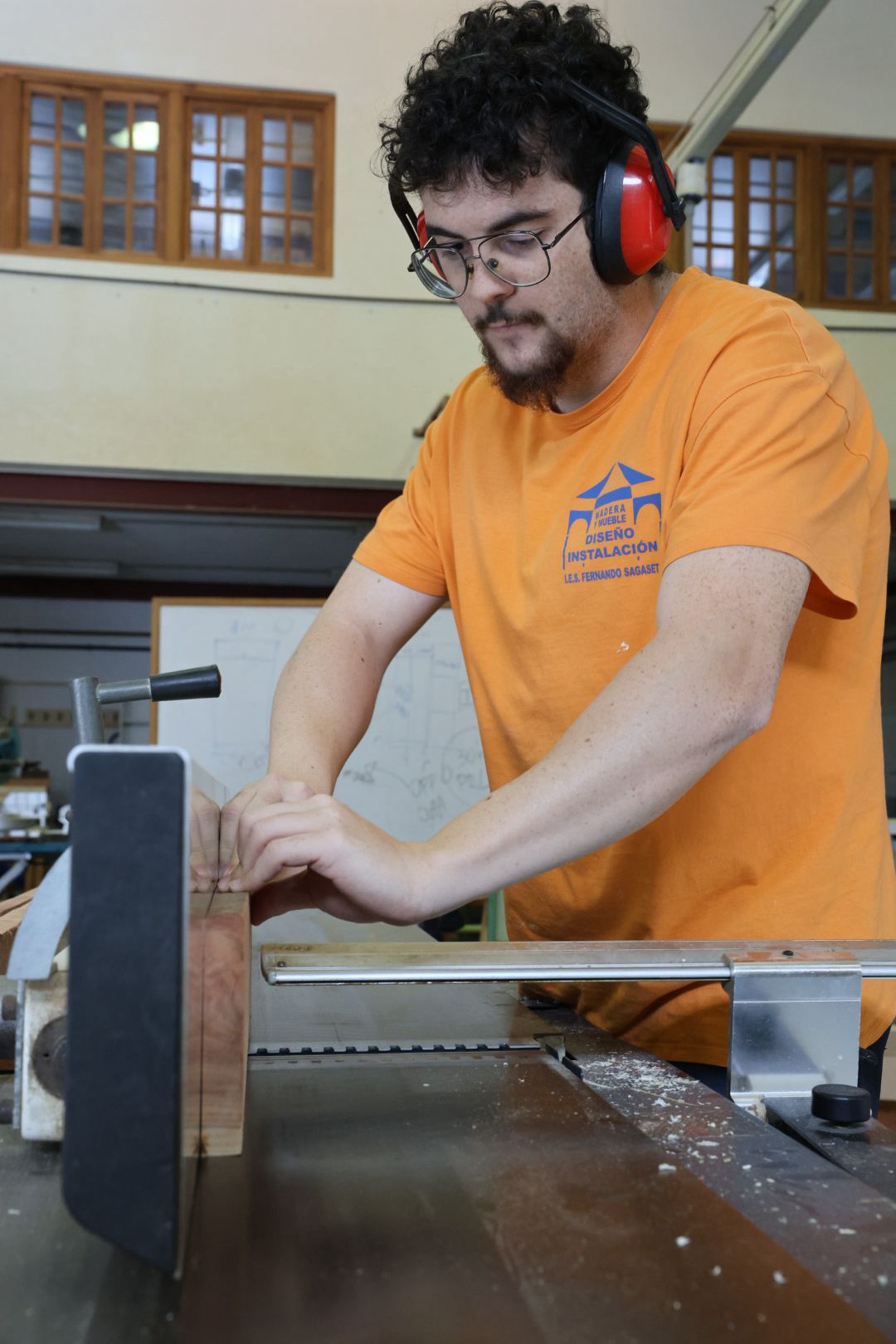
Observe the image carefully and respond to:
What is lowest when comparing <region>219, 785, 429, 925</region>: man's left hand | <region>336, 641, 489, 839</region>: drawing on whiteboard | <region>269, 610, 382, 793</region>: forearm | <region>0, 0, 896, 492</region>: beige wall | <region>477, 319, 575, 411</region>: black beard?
<region>336, 641, 489, 839</region>: drawing on whiteboard

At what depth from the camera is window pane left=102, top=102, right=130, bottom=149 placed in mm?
5906

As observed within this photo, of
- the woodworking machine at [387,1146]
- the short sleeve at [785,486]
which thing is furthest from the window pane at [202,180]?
the woodworking machine at [387,1146]

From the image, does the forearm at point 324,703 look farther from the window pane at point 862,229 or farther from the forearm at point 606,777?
the window pane at point 862,229

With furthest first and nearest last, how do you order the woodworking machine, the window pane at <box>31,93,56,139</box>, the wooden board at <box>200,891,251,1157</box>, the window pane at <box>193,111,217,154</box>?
the window pane at <box>193,111,217,154</box>, the window pane at <box>31,93,56,139</box>, the wooden board at <box>200,891,251,1157</box>, the woodworking machine

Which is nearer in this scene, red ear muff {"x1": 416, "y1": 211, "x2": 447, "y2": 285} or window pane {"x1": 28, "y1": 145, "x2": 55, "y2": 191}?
red ear muff {"x1": 416, "y1": 211, "x2": 447, "y2": 285}

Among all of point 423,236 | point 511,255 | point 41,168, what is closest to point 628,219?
point 511,255

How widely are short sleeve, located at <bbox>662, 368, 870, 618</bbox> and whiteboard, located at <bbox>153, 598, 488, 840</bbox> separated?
12.0ft

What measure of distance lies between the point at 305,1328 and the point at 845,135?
7101 millimetres

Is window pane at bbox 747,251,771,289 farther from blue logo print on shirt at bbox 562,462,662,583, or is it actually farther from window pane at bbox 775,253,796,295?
blue logo print on shirt at bbox 562,462,662,583

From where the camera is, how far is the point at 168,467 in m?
5.82

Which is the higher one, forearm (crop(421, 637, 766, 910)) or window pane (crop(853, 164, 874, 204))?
window pane (crop(853, 164, 874, 204))

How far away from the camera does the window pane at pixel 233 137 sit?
598 cm

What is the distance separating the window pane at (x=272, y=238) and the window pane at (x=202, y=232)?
0.26 metres

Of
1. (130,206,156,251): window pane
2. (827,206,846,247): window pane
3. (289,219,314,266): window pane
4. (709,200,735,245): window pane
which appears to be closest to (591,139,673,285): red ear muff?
(289,219,314,266): window pane
